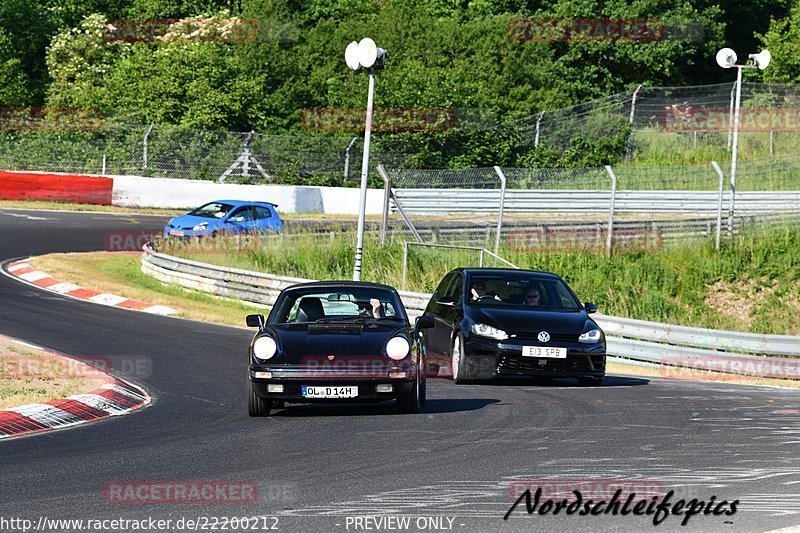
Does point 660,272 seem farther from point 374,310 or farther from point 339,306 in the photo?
point 374,310

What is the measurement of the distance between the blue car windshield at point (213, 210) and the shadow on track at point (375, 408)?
19.6m

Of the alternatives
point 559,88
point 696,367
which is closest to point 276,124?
point 559,88

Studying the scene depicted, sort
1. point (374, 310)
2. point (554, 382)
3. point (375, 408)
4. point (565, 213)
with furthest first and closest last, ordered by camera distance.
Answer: point (565, 213), point (554, 382), point (374, 310), point (375, 408)

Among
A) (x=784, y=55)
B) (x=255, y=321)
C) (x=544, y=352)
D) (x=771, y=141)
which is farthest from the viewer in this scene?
(x=784, y=55)

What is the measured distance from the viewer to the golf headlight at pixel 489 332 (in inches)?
599

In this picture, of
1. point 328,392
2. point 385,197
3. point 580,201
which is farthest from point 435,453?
point 580,201

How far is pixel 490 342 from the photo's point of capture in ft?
50.1

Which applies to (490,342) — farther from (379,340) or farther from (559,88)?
(559,88)

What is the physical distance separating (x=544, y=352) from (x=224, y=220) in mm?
18337

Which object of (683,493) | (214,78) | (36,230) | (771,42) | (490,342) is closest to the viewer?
(683,493)

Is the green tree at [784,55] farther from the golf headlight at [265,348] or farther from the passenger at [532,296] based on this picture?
the golf headlight at [265,348]

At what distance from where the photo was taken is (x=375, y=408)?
13.0m

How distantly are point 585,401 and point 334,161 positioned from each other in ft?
99.9

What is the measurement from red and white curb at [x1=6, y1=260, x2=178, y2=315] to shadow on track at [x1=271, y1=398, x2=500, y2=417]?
10.8 metres
